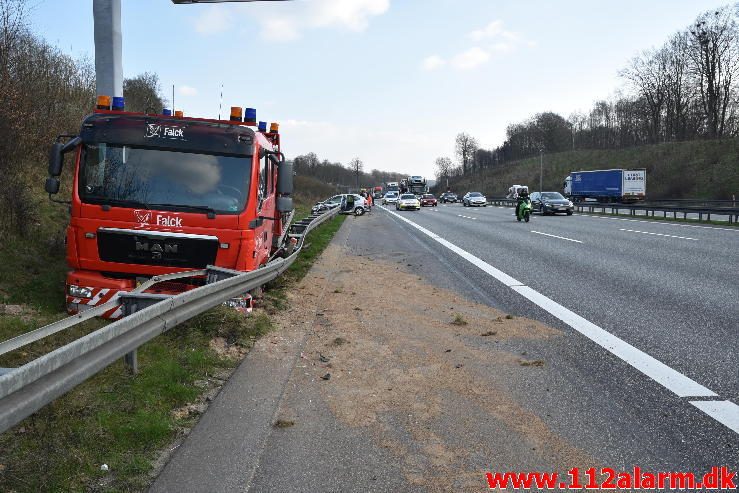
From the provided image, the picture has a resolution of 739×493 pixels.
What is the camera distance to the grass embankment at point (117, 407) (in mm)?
3273

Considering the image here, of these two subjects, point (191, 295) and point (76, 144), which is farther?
point (76, 144)

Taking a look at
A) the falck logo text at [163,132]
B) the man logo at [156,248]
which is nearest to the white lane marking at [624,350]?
the man logo at [156,248]

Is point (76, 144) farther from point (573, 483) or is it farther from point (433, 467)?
point (573, 483)

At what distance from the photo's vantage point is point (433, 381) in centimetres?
509

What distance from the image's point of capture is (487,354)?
19.4 feet

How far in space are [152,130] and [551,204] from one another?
1318 inches

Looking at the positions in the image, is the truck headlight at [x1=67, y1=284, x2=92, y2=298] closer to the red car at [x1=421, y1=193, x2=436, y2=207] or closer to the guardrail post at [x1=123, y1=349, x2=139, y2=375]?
the guardrail post at [x1=123, y1=349, x2=139, y2=375]

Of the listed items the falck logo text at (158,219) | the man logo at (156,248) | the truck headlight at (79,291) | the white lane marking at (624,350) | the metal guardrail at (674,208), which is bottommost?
the white lane marking at (624,350)

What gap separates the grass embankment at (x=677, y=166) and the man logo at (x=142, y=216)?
179ft

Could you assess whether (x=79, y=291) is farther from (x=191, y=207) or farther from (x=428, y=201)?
(x=428, y=201)

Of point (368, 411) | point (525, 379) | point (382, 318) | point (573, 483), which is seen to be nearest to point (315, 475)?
point (368, 411)

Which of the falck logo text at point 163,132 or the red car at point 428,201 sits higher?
the red car at point 428,201

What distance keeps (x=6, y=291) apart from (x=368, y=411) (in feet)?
19.7

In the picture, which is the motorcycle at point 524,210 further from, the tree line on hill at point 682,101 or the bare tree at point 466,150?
the bare tree at point 466,150
